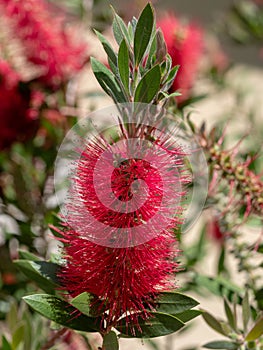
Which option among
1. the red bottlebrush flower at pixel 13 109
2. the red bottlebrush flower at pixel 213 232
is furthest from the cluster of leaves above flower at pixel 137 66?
the red bottlebrush flower at pixel 213 232

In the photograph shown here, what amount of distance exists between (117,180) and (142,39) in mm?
84

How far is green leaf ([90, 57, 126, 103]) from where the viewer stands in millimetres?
360

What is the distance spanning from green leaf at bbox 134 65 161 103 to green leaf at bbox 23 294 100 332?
15cm

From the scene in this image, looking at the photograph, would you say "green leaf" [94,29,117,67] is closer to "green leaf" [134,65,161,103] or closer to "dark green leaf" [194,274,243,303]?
"green leaf" [134,65,161,103]

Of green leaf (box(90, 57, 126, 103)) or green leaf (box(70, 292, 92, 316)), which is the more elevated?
green leaf (box(90, 57, 126, 103))

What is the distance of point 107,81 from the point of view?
36cm

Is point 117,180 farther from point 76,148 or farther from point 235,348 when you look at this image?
point 235,348

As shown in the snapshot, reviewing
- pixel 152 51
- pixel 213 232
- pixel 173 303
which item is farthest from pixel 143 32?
pixel 213 232

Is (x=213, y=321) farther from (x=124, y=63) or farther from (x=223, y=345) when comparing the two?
(x=124, y=63)

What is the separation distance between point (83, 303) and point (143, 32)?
0.17m

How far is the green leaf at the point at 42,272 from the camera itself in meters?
0.42

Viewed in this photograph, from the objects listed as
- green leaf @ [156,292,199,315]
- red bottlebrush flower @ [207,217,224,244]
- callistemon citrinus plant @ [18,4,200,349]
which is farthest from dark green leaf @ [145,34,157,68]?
red bottlebrush flower @ [207,217,224,244]

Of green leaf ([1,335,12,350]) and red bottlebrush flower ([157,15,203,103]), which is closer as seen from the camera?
green leaf ([1,335,12,350])

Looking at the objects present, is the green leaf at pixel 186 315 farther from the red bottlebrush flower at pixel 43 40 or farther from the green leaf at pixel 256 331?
the red bottlebrush flower at pixel 43 40
